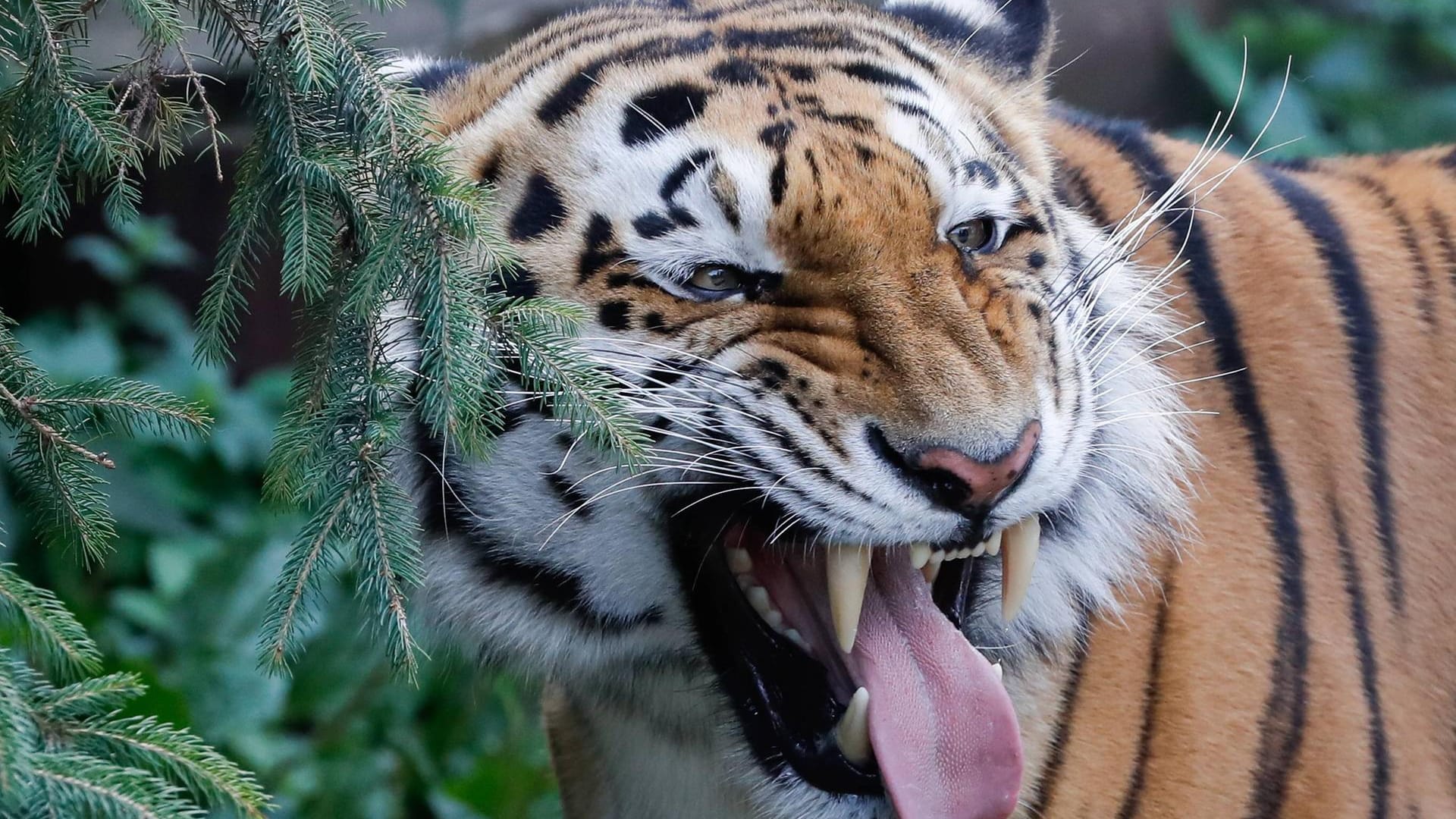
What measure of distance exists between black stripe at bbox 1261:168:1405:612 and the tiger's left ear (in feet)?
1.66

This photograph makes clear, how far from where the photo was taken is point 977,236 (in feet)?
5.30

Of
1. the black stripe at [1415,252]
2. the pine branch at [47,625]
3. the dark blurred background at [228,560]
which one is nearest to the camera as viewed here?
the pine branch at [47,625]

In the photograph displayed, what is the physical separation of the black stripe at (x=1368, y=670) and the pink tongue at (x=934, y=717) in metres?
Result: 0.58

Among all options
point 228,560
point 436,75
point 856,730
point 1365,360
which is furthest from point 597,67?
point 228,560

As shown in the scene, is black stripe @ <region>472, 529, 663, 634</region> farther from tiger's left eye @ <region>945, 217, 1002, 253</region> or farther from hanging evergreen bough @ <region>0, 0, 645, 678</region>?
tiger's left eye @ <region>945, 217, 1002, 253</region>

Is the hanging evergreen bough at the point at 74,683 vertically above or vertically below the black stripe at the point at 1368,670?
above

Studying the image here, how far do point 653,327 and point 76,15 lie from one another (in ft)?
2.09

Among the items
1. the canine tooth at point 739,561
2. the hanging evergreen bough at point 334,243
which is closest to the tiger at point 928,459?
the canine tooth at point 739,561

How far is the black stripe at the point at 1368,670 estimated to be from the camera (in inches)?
72.9

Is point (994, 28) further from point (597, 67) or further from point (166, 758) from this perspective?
point (166, 758)

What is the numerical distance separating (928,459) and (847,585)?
217 mm

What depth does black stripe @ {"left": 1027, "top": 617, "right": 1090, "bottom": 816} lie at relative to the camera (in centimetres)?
173

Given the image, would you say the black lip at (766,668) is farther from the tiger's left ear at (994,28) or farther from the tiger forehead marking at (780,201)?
the tiger's left ear at (994,28)

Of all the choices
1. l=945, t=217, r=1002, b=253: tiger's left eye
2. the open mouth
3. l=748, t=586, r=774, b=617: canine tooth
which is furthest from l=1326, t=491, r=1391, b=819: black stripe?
l=748, t=586, r=774, b=617: canine tooth
